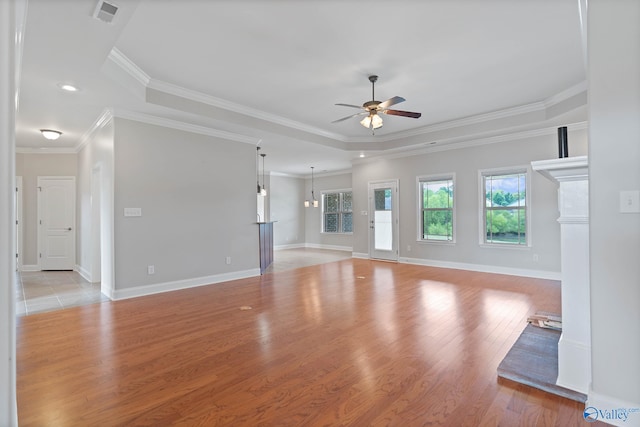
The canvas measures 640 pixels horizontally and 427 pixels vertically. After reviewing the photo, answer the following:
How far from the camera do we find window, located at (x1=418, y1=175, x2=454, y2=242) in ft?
23.1

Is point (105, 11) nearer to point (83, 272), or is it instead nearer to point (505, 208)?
point (83, 272)

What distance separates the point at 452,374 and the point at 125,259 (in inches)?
178

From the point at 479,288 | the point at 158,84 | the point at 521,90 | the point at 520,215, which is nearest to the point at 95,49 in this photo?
the point at 158,84

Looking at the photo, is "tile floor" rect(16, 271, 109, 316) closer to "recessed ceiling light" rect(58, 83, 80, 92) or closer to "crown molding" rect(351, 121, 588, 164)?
"recessed ceiling light" rect(58, 83, 80, 92)

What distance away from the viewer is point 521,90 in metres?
4.71

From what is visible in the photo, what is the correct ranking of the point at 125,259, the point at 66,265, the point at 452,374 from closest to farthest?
the point at 452,374 → the point at 125,259 → the point at 66,265

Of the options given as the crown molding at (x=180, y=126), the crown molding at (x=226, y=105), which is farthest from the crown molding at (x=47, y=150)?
the crown molding at (x=226, y=105)

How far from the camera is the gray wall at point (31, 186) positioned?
6.98 meters

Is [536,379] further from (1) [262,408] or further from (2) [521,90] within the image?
(2) [521,90]

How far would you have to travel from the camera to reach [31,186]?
704 centimetres

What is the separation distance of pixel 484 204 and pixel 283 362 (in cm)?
564

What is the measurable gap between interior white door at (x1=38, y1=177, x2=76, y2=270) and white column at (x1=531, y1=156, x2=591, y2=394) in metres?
8.83

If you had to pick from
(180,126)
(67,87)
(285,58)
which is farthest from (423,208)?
(67,87)

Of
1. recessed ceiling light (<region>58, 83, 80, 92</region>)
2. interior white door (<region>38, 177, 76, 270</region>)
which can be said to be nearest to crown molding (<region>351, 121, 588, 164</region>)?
recessed ceiling light (<region>58, 83, 80, 92</region>)
